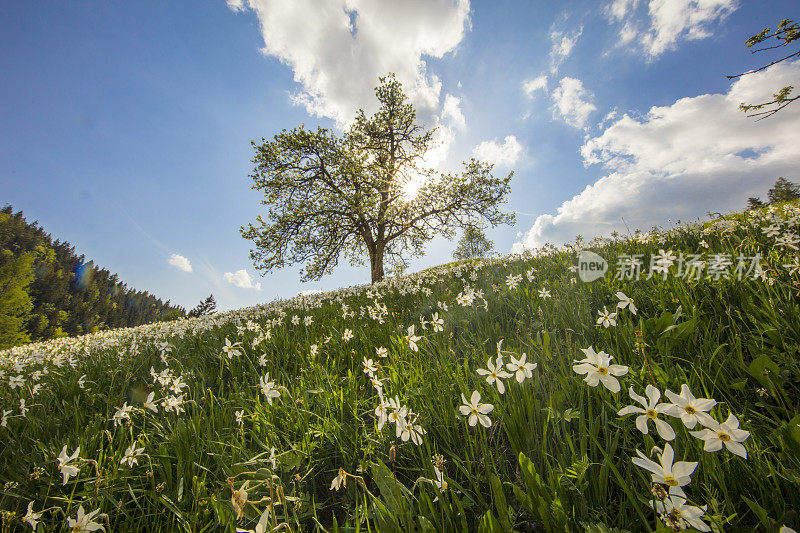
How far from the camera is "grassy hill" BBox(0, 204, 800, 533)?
1.28 metres

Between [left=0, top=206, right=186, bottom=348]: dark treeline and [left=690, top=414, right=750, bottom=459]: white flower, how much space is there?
1442 inches

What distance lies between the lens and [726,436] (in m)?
1.02

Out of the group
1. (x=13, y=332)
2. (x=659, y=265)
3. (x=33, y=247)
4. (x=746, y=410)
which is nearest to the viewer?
(x=746, y=410)

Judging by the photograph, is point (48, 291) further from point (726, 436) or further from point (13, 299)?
point (726, 436)

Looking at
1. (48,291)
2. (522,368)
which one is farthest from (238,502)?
(48,291)

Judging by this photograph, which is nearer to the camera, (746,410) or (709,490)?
(709,490)

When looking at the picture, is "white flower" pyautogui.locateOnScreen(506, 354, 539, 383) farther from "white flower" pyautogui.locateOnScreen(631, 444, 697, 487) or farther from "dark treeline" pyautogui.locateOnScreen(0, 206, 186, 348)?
"dark treeline" pyautogui.locateOnScreen(0, 206, 186, 348)

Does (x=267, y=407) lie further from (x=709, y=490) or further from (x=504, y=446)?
(x=709, y=490)

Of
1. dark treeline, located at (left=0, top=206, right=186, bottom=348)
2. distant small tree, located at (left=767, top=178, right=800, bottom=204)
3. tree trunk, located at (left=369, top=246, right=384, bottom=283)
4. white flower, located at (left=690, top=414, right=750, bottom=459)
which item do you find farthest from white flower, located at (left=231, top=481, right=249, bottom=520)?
distant small tree, located at (left=767, top=178, right=800, bottom=204)

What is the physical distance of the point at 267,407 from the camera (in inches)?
103

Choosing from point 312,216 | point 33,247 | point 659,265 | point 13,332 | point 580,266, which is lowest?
point 659,265

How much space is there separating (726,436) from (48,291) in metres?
73.8

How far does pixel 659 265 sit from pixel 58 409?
283 inches

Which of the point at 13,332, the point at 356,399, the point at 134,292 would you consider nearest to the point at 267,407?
the point at 356,399
